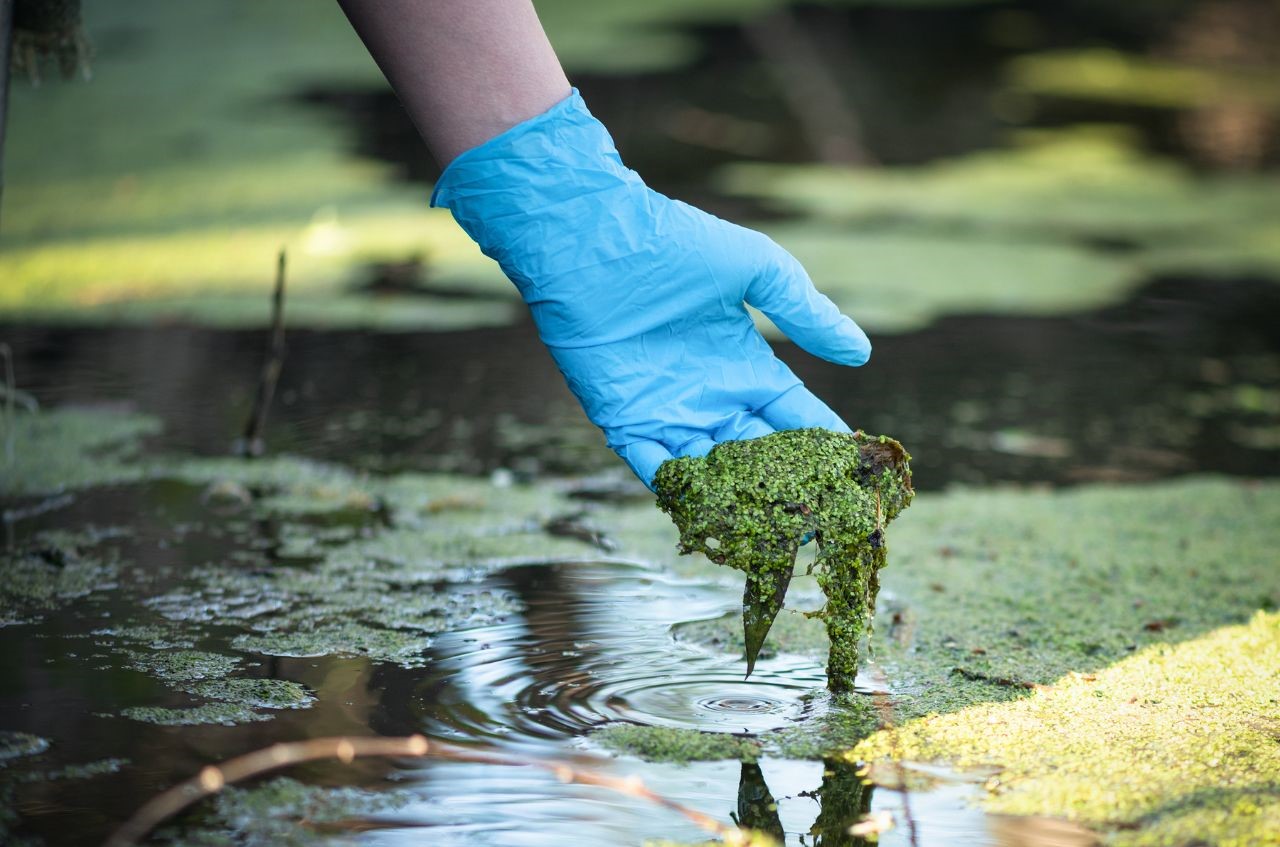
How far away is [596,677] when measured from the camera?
205 cm

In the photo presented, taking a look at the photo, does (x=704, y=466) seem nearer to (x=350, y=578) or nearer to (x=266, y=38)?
(x=350, y=578)

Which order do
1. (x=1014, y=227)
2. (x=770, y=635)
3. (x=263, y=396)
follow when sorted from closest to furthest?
(x=770, y=635)
(x=263, y=396)
(x=1014, y=227)

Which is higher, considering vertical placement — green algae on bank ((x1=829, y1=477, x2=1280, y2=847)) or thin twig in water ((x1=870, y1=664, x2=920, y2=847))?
thin twig in water ((x1=870, y1=664, x2=920, y2=847))

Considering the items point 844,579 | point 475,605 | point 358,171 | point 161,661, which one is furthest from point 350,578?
point 358,171

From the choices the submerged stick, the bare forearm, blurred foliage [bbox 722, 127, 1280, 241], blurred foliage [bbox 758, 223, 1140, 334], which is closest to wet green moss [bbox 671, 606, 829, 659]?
the bare forearm

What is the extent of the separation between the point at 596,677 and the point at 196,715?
22.6 inches

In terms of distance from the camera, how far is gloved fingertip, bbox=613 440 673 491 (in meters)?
2.09

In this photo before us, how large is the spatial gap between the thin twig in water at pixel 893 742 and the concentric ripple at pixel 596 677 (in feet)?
0.27

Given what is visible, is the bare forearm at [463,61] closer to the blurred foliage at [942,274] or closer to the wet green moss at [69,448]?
the wet green moss at [69,448]

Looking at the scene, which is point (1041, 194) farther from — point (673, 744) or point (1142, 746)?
point (673, 744)

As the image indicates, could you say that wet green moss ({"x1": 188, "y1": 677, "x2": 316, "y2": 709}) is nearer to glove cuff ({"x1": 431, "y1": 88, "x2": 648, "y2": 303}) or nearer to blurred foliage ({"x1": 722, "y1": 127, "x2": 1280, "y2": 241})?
glove cuff ({"x1": 431, "y1": 88, "x2": 648, "y2": 303})

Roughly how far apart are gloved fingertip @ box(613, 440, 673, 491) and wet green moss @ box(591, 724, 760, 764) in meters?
0.40

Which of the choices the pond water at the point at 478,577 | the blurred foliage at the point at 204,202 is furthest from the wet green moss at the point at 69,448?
the blurred foliage at the point at 204,202

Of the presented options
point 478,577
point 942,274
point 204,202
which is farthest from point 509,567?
point 204,202
